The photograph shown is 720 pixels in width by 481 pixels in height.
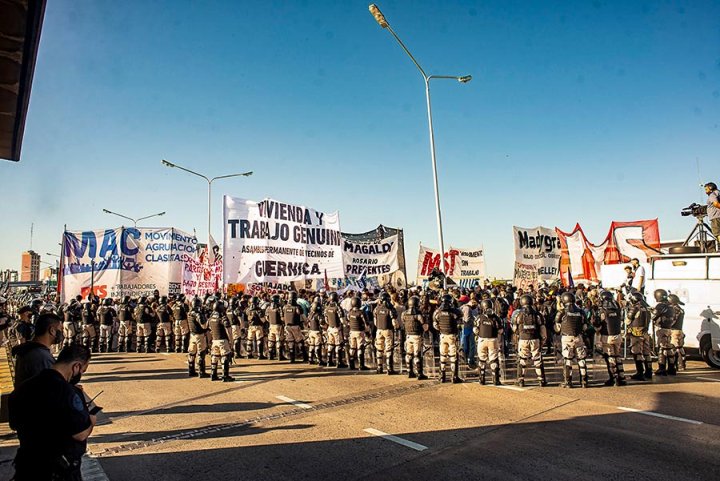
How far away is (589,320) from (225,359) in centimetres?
1048

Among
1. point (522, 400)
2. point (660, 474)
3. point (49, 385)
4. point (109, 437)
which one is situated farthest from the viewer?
point (522, 400)

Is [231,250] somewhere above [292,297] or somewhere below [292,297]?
above

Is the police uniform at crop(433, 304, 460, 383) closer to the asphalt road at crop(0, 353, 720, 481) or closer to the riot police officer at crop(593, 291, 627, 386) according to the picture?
the asphalt road at crop(0, 353, 720, 481)

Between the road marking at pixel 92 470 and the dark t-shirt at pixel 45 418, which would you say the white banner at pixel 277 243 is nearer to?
the road marking at pixel 92 470

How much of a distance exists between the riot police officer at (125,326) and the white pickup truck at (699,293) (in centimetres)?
1845

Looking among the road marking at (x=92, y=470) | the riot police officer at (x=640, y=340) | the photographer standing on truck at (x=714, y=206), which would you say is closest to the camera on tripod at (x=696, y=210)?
the photographer standing on truck at (x=714, y=206)

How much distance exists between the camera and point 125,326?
18.5m

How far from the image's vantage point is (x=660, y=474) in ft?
18.1

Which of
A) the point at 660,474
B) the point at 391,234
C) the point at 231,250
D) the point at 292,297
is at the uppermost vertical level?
the point at 391,234

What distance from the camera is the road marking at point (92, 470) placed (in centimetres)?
582

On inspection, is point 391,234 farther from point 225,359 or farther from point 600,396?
point 600,396

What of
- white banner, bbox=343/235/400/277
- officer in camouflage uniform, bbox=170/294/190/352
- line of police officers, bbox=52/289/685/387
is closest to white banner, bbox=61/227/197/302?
line of police officers, bbox=52/289/685/387

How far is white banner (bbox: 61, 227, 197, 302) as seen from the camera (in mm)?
19328

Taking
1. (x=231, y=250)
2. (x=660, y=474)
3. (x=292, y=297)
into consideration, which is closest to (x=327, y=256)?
(x=292, y=297)
